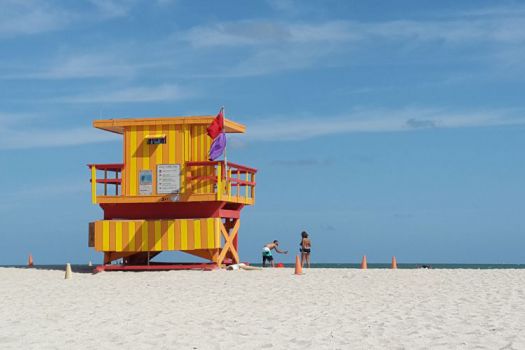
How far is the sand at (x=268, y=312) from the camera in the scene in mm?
12469

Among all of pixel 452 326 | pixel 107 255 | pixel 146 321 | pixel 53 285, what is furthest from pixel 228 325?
pixel 107 255

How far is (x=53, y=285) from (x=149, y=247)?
565 cm

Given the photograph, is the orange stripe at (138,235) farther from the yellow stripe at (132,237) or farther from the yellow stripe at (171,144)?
the yellow stripe at (171,144)

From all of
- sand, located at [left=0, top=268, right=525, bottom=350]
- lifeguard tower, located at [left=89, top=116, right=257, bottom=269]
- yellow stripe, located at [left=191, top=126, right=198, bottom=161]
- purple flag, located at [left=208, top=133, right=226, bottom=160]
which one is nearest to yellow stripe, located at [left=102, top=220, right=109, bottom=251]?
lifeguard tower, located at [left=89, top=116, right=257, bottom=269]

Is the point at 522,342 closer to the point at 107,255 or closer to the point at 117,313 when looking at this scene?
the point at 117,313

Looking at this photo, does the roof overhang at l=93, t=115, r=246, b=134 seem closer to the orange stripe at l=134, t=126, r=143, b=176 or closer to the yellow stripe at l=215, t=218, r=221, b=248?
the orange stripe at l=134, t=126, r=143, b=176

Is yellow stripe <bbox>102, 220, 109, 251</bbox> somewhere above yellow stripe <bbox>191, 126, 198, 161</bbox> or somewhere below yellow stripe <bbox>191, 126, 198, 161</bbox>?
below

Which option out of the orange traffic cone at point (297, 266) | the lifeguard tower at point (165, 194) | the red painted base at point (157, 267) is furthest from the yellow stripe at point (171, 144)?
the orange traffic cone at point (297, 266)

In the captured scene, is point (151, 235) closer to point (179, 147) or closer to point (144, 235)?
point (144, 235)

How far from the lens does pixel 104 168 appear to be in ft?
99.6

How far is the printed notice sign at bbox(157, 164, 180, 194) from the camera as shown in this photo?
2944cm

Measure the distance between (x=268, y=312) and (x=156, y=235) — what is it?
45.0 ft

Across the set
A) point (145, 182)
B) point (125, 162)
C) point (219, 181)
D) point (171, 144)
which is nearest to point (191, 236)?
point (219, 181)

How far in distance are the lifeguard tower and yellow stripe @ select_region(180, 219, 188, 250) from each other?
4 centimetres
